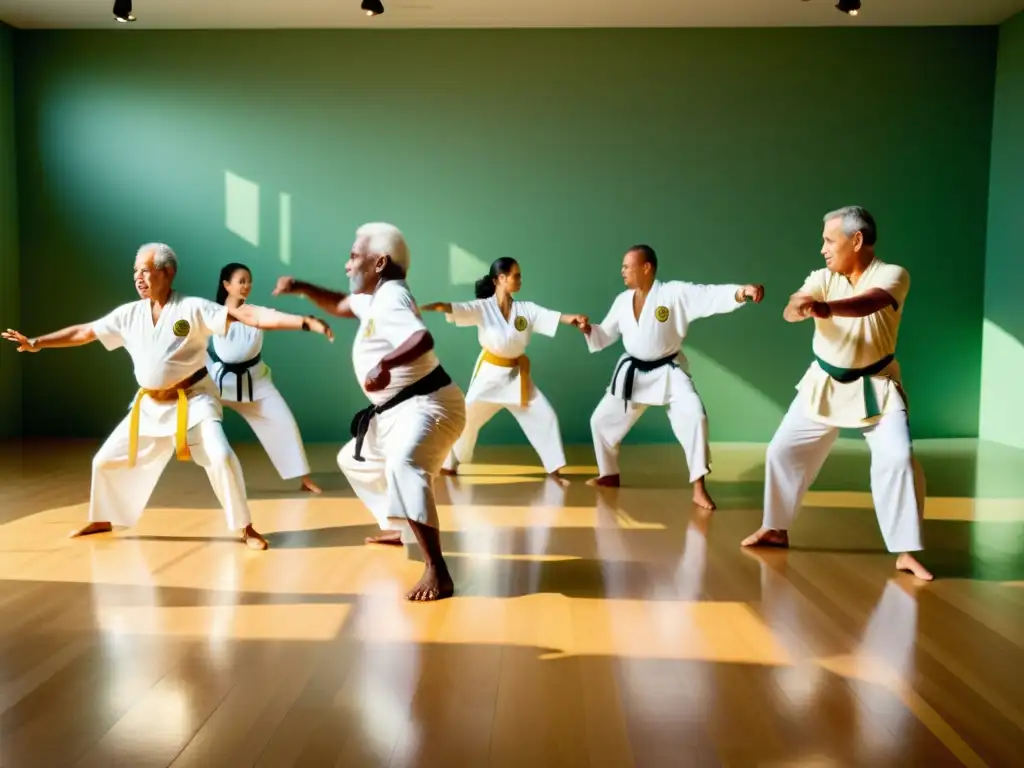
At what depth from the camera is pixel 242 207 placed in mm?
7473

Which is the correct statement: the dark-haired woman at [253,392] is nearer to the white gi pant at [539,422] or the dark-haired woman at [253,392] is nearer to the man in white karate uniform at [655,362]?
→ the white gi pant at [539,422]

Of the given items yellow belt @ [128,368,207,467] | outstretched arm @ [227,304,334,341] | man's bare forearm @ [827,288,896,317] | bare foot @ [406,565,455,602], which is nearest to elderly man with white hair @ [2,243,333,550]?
yellow belt @ [128,368,207,467]

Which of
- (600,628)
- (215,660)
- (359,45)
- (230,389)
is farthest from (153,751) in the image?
(359,45)

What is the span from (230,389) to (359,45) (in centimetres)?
328

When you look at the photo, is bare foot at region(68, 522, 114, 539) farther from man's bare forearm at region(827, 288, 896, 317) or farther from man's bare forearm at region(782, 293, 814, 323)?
man's bare forearm at region(827, 288, 896, 317)

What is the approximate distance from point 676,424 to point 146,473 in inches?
96.6

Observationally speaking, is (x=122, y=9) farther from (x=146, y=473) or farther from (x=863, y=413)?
(x=863, y=413)

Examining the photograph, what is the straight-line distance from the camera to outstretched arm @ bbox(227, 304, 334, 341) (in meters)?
3.50

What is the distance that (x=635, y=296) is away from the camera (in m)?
5.26

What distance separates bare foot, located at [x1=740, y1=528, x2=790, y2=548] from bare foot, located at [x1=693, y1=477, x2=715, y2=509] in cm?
84

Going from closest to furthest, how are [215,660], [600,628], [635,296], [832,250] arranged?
1. [215,660]
2. [600,628]
3. [832,250]
4. [635,296]

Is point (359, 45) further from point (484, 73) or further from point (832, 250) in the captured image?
point (832, 250)

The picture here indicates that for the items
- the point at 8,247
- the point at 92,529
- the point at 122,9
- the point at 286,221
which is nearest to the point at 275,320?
the point at 92,529

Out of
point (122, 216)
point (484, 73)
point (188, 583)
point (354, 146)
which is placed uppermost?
point (484, 73)
